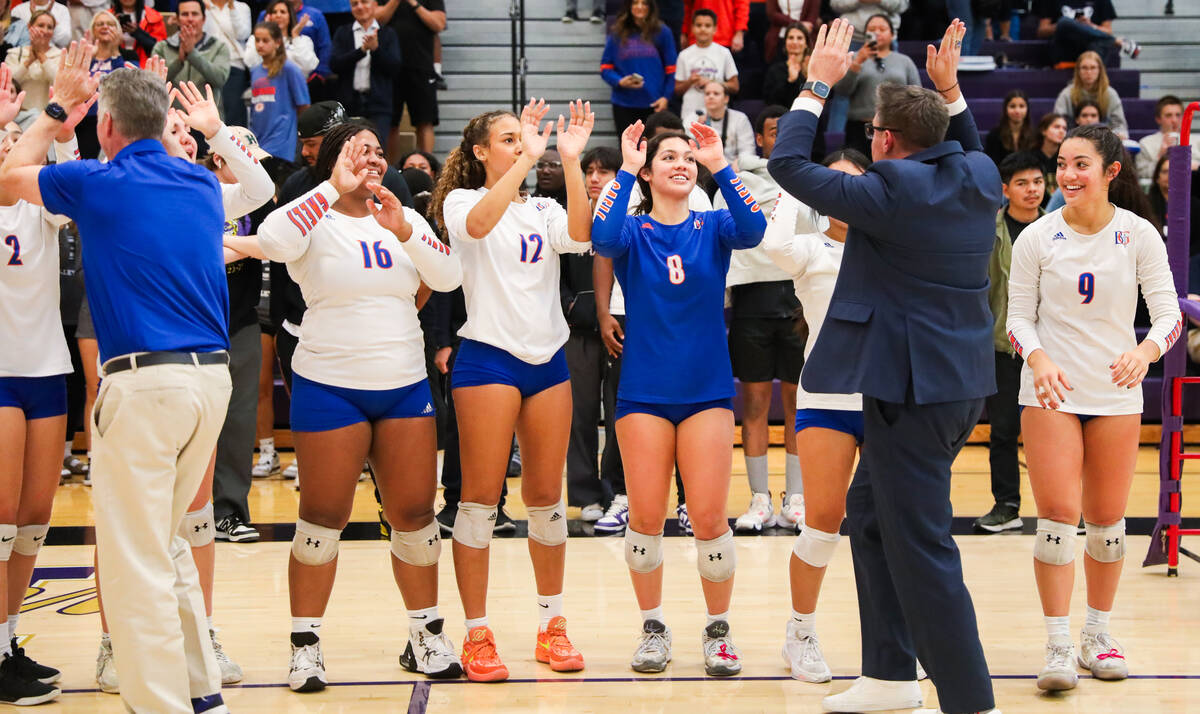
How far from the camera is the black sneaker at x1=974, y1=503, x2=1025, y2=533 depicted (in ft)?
21.0

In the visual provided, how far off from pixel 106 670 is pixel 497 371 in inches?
65.1

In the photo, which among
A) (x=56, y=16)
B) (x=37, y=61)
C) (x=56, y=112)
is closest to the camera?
(x=56, y=112)

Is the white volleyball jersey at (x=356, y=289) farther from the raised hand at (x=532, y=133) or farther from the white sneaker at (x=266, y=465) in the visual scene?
the white sneaker at (x=266, y=465)

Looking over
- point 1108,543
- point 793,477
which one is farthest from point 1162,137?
point 1108,543

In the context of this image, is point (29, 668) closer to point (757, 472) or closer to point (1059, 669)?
point (1059, 669)

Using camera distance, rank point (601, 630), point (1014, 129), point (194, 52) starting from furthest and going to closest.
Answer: point (1014, 129) < point (194, 52) < point (601, 630)

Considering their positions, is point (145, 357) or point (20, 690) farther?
point (20, 690)

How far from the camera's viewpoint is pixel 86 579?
5547 millimetres

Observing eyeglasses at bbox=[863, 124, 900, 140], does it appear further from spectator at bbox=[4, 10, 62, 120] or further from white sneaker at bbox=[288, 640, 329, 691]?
spectator at bbox=[4, 10, 62, 120]

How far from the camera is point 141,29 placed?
32.2 ft

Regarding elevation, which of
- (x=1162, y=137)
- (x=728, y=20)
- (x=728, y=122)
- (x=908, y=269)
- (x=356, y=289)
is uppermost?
(x=728, y=20)

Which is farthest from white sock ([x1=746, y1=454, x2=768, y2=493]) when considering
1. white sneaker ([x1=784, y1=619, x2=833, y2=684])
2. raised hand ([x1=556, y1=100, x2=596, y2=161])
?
raised hand ([x1=556, y1=100, x2=596, y2=161])

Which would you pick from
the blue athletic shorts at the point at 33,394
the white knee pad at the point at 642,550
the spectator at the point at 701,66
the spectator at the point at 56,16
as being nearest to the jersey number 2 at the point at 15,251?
the blue athletic shorts at the point at 33,394

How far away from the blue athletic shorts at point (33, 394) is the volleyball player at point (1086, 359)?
10.6ft
